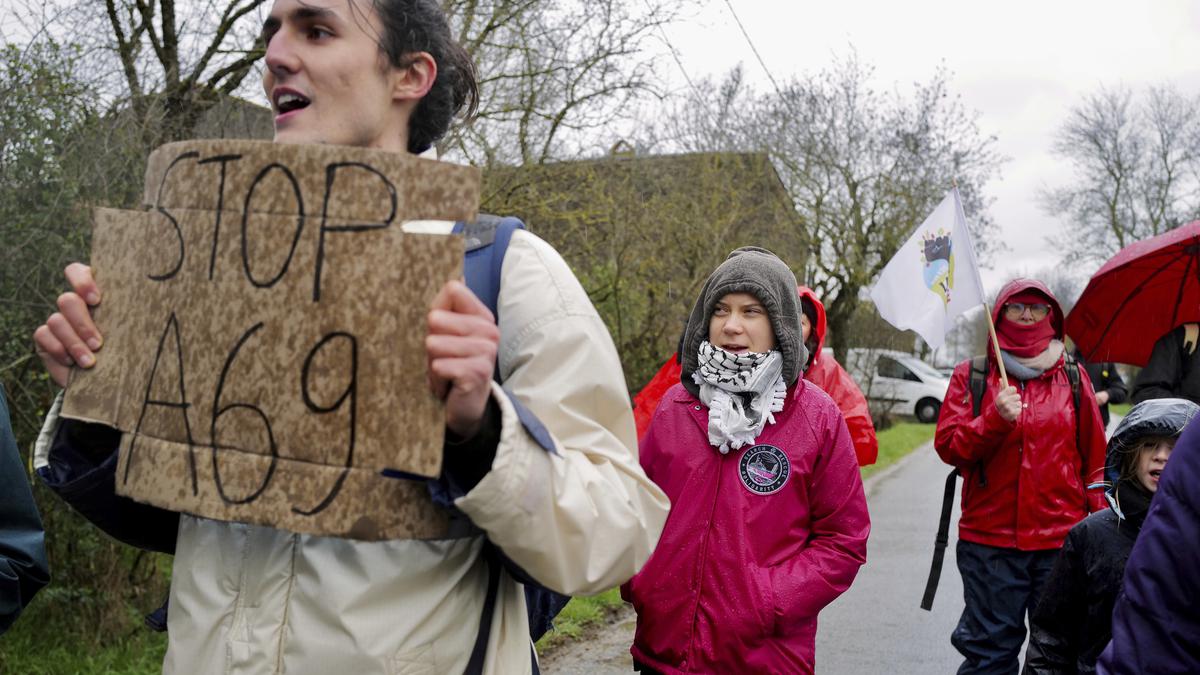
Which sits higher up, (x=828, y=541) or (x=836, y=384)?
(x=836, y=384)

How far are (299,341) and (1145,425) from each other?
2939mm

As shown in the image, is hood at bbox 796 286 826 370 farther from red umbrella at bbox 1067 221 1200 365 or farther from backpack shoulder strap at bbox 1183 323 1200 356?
backpack shoulder strap at bbox 1183 323 1200 356

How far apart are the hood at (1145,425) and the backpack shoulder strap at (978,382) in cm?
133

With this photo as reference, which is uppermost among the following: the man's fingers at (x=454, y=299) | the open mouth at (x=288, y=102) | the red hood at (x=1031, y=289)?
the open mouth at (x=288, y=102)

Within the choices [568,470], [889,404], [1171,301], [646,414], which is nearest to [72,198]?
[646,414]

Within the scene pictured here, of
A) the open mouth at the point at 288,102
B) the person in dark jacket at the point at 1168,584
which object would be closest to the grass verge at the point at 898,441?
the person in dark jacket at the point at 1168,584

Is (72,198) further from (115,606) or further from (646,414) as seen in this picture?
(646,414)

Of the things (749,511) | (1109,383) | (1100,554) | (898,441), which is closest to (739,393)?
(749,511)

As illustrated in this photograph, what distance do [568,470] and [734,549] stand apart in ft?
5.80

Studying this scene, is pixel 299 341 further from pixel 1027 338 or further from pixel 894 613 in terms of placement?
pixel 894 613

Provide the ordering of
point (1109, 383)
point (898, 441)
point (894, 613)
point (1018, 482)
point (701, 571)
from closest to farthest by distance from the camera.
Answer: point (701, 571)
point (1018, 482)
point (894, 613)
point (1109, 383)
point (898, 441)

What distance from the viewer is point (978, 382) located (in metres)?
4.95

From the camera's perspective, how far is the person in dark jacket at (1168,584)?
182cm

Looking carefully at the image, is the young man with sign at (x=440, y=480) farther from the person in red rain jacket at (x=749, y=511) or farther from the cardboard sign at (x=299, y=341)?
the person in red rain jacket at (x=749, y=511)
